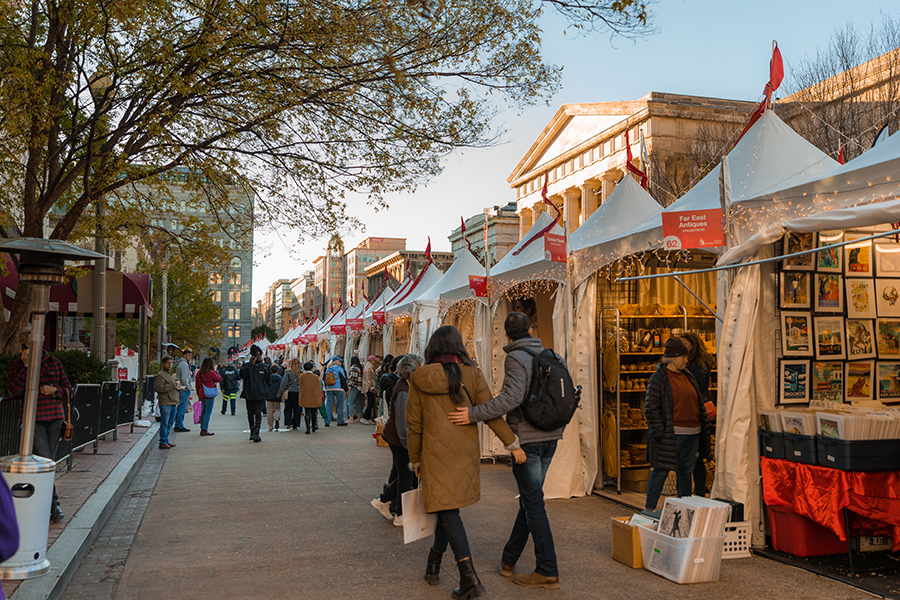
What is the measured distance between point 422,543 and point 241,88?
618 centimetres

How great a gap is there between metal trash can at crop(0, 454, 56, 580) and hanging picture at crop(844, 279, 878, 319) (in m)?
7.15

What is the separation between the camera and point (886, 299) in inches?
278

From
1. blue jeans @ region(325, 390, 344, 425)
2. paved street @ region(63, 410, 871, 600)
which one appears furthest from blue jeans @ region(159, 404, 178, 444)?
blue jeans @ region(325, 390, 344, 425)

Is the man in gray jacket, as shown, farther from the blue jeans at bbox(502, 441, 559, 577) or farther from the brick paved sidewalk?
the brick paved sidewalk

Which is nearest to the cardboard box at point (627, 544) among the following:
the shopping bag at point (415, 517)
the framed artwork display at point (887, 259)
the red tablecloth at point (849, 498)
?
the red tablecloth at point (849, 498)

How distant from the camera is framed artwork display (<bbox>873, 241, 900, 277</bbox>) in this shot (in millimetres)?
7090

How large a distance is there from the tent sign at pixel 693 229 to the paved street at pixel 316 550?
2.76 meters

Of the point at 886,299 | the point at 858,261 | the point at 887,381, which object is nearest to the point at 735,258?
the point at 858,261

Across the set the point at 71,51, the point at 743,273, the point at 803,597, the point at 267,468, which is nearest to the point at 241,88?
the point at 71,51

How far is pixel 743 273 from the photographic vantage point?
650 centimetres

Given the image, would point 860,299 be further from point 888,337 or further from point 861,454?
point 861,454

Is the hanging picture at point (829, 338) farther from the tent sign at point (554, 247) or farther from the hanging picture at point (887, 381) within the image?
the tent sign at point (554, 247)

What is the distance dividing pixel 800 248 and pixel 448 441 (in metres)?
3.99

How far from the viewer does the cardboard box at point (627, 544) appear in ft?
19.1
